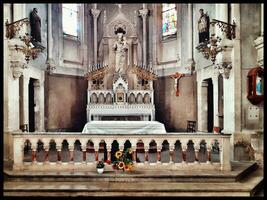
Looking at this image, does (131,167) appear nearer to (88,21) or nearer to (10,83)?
(10,83)

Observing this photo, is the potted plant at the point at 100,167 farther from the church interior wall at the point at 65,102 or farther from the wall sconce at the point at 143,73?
the wall sconce at the point at 143,73

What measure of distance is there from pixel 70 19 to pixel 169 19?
470 centimetres

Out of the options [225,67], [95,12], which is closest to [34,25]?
[95,12]

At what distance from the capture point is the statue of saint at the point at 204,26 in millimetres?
10617

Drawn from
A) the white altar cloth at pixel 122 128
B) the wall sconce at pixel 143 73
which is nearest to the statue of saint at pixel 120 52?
the wall sconce at pixel 143 73

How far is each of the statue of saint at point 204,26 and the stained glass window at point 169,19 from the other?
114 inches

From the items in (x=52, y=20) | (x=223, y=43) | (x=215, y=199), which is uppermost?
(x=52, y=20)

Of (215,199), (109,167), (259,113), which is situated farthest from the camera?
(259,113)

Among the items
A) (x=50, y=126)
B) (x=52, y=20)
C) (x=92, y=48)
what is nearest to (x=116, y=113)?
(x=50, y=126)

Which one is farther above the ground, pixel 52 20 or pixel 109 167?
pixel 52 20

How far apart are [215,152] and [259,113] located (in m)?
2.29

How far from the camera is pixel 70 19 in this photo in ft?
45.6

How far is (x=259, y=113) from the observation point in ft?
25.7

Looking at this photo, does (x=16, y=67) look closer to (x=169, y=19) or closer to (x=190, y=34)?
(x=190, y=34)
